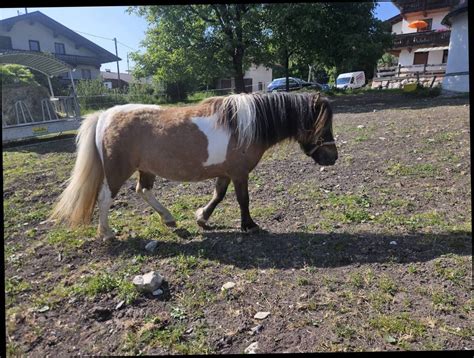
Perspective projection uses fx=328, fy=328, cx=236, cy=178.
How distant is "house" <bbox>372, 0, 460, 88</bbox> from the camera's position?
74.0 feet

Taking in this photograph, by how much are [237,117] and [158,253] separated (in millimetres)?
1867

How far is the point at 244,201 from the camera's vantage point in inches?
164

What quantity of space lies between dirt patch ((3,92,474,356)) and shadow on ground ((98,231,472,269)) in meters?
0.02

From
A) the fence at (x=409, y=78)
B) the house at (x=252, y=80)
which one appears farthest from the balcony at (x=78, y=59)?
the fence at (x=409, y=78)

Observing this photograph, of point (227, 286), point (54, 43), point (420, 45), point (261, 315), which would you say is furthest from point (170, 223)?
point (54, 43)

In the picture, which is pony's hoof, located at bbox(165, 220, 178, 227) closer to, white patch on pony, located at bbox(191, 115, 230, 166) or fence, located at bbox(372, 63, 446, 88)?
white patch on pony, located at bbox(191, 115, 230, 166)

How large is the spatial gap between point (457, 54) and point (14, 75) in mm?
21635

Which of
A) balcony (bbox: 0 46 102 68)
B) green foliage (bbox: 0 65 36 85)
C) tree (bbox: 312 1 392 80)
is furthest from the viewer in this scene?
balcony (bbox: 0 46 102 68)

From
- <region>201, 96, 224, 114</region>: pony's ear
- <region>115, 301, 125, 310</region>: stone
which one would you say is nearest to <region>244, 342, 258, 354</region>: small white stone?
<region>115, 301, 125, 310</region>: stone

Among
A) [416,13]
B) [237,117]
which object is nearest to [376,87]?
[416,13]

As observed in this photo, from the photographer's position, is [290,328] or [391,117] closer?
[290,328]

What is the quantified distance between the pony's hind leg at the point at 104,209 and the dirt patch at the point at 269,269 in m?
0.14

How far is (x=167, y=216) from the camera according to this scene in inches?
179

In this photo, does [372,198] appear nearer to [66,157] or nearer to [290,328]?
[290,328]
